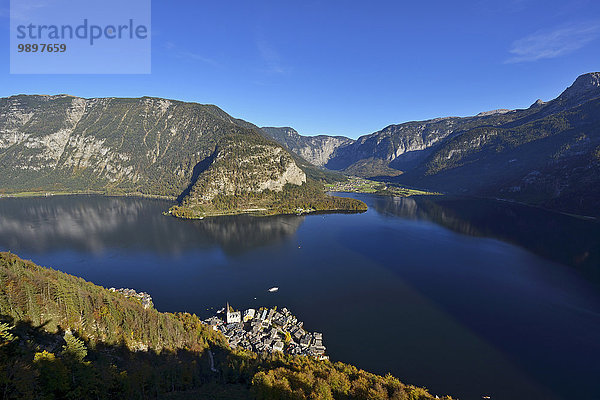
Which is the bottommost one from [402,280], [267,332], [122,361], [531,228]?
[267,332]

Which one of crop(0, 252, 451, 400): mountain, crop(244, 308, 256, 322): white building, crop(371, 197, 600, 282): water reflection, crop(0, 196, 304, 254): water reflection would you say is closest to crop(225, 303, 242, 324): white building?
crop(244, 308, 256, 322): white building

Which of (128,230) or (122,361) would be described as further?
(128,230)

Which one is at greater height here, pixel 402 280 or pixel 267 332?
pixel 402 280

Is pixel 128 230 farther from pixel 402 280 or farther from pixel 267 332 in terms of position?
pixel 402 280

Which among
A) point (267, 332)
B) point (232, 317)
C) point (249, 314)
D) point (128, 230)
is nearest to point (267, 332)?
point (267, 332)

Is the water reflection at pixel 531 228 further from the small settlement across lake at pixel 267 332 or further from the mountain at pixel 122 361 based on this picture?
the mountain at pixel 122 361

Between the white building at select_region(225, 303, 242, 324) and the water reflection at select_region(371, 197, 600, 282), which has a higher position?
the water reflection at select_region(371, 197, 600, 282)

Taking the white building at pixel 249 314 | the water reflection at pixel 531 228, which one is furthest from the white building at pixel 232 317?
the water reflection at pixel 531 228

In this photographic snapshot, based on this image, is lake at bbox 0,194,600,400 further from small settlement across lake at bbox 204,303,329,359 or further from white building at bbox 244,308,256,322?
white building at bbox 244,308,256,322

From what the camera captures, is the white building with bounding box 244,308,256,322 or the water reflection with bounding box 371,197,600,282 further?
the water reflection with bounding box 371,197,600,282
